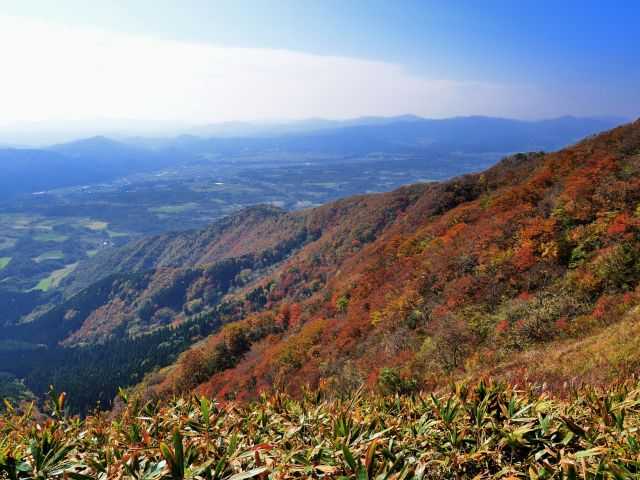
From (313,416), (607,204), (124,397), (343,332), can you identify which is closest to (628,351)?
(313,416)

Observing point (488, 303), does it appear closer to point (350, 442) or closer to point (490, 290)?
point (490, 290)

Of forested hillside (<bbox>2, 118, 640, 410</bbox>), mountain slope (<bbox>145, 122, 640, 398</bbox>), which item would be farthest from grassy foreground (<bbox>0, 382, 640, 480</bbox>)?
mountain slope (<bbox>145, 122, 640, 398</bbox>)

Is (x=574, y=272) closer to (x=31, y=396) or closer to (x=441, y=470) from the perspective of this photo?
(x=441, y=470)

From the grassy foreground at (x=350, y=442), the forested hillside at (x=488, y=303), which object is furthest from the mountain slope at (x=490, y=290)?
the grassy foreground at (x=350, y=442)

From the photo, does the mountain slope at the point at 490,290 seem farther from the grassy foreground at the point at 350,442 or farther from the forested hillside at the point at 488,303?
the grassy foreground at the point at 350,442

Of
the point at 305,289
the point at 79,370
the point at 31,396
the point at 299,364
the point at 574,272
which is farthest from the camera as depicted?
the point at 79,370
